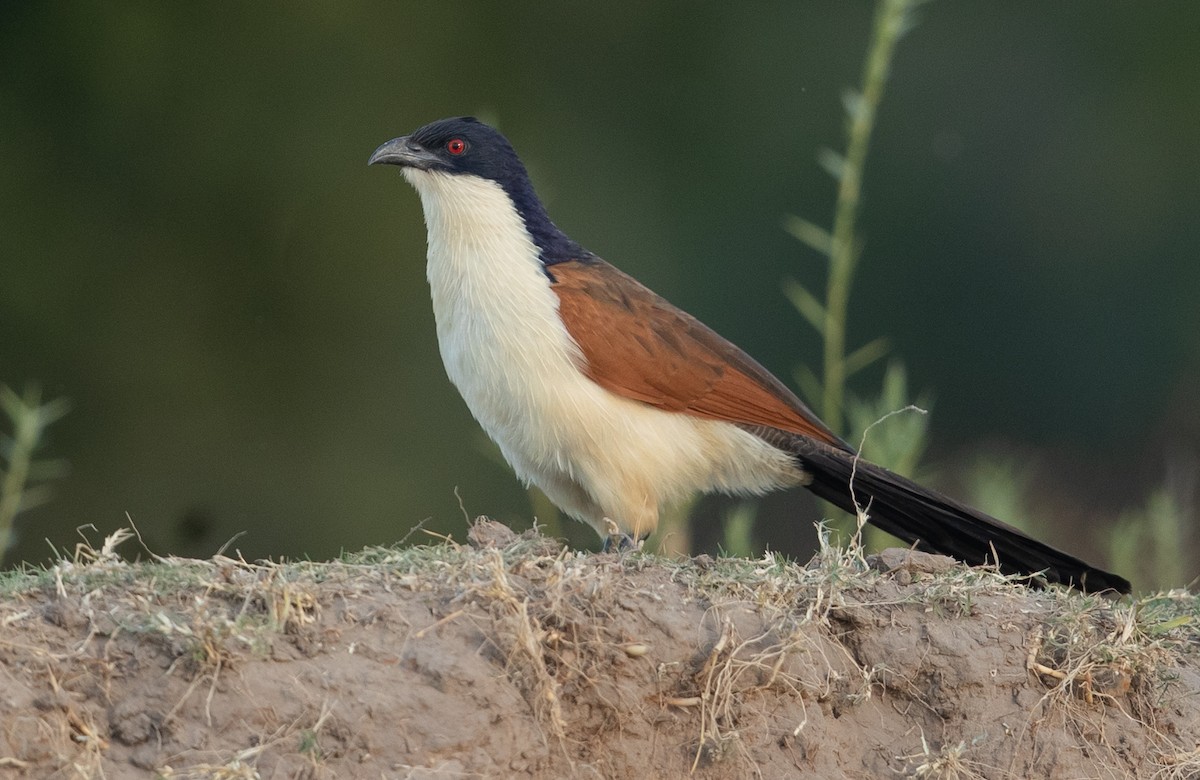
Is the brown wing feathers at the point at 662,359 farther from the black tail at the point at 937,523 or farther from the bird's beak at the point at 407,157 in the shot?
the bird's beak at the point at 407,157

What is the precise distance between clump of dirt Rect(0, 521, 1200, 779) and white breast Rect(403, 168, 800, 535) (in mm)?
850

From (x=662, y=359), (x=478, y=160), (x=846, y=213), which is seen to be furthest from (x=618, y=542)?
(x=478, y=160)

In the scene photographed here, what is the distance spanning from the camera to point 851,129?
414 centimetres

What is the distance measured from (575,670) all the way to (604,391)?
1.51m

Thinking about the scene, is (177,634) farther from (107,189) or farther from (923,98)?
(923,98)

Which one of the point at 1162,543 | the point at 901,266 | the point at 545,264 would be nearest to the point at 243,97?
the point at 901,266

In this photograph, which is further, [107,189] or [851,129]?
[107,189]

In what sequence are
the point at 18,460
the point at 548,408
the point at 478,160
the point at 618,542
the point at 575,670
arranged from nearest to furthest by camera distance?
the point at 575,670 < the point at 618,542 < the point at 18,460 < the point at 548,408 < the point at 478,160

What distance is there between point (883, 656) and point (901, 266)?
20.2 feet

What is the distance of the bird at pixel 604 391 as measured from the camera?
12.8 feet

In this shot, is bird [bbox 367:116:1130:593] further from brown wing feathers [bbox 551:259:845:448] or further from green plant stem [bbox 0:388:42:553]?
green plant stem [bbox 0:388:42:553]

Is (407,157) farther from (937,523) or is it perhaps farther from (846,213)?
(937,523)

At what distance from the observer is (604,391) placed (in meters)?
3.96

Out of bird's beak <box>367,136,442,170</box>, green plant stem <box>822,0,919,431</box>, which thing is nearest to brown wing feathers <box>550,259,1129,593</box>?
green plant stem <box>822,0,919,431</box>
